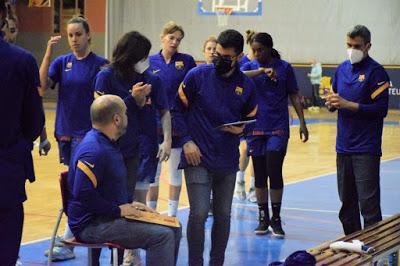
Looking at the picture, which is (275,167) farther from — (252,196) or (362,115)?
(252,196)

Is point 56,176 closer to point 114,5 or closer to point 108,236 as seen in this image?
point 108,236

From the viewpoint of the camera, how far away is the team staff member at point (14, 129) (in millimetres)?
3826

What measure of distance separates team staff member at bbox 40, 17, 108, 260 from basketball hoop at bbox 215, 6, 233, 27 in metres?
21.2

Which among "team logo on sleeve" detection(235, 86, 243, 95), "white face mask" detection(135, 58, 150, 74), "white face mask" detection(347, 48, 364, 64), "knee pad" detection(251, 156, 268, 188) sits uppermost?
"white face mask" detection(347, 48, 364, 64)

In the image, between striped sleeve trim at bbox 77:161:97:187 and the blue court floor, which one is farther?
the blue court floor

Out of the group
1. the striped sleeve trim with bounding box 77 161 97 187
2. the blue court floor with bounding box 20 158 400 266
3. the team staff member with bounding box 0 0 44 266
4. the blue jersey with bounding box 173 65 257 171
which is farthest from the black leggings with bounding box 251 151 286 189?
the team staff member with bounding box 0 0 44 266

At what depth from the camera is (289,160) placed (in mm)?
13922

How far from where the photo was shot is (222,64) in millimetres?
5852

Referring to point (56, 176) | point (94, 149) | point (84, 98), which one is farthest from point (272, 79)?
point (56, 176)

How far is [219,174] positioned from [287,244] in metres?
2.04

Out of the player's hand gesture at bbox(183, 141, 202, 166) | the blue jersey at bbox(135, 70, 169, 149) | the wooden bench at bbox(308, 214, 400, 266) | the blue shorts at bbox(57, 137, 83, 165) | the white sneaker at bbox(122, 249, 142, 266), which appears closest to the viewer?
the wooden bench at bbox(308, 214, 400, 266)

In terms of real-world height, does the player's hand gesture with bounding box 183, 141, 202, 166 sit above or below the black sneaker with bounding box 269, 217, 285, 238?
above

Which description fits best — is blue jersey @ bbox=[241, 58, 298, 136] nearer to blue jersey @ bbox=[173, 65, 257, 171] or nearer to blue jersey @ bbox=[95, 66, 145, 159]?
blue jersey @ bbox=[173, 65, 257, 171]

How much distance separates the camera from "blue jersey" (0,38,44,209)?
3.82 meters
